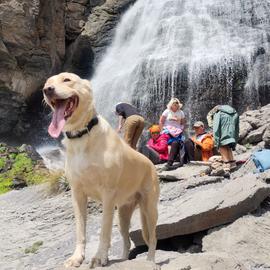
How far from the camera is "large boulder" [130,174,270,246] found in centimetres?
675

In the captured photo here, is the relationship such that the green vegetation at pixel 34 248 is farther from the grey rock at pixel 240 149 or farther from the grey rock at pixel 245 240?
the grey rock at pixel 240 149

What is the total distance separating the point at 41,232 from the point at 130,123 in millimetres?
2751

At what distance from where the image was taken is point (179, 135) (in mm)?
11312

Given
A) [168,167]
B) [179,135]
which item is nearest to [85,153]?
[168,167]

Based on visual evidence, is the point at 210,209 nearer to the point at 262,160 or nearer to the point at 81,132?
the point at 262,160

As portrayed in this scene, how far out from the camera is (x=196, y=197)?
7770 millimetres

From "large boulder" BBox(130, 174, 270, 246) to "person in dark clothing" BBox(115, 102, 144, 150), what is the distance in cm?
245

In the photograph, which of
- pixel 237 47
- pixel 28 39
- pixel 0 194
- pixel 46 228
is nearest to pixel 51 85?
pixel 46 228

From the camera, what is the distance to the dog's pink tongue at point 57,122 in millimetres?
4145

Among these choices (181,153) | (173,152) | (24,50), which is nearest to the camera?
(173,152)

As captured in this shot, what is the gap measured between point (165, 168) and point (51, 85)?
→ 23.3 feet

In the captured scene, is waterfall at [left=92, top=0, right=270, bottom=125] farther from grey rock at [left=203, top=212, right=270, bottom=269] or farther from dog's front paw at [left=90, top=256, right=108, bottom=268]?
dog's front paw at [left=90, top=256, right=108, bottom=268]

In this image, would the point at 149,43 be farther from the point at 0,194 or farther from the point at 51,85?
the point at 51,85

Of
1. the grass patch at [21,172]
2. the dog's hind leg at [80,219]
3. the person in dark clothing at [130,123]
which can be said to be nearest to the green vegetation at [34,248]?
the person in dark clothing at [130,123]
